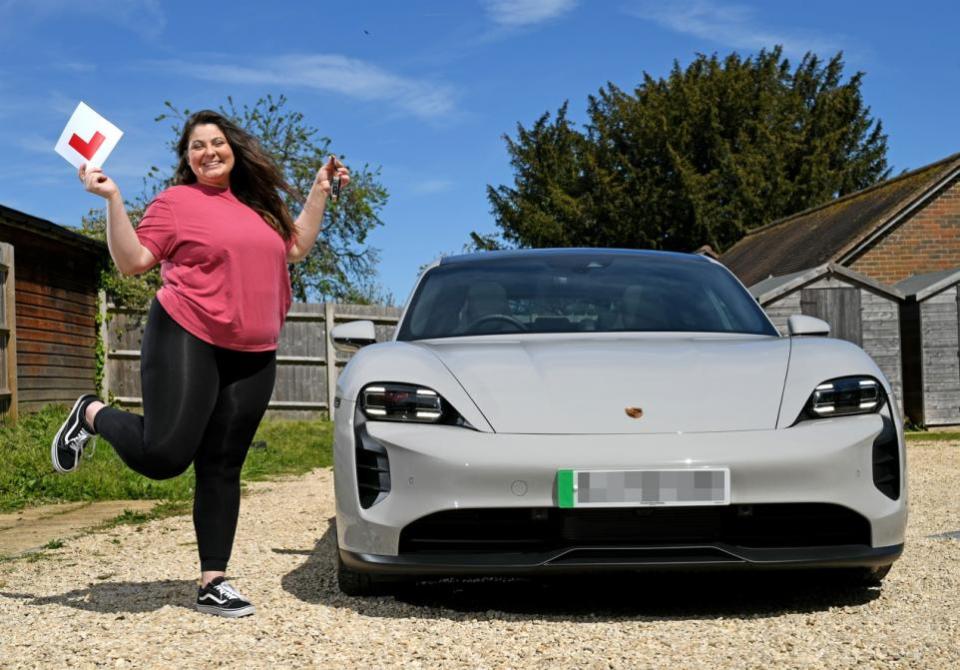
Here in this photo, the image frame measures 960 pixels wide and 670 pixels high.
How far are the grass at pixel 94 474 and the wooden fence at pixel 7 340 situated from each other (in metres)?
1.14

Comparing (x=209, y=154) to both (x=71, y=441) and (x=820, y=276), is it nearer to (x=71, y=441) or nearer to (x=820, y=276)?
(x=71, y=441)

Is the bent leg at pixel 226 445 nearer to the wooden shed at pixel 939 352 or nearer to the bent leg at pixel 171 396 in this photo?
the bent leg at pixel 171 396

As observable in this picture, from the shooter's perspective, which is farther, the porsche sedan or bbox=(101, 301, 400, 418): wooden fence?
bbox=(101, 301, 400, 418): wooden fence

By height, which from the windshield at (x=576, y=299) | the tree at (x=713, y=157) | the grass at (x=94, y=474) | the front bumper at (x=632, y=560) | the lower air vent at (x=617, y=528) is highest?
the tree at (x=713, y=157)

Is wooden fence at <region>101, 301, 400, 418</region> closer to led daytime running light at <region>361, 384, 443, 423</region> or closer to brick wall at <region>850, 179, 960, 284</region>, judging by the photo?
brick wall at <region>850, 179, 960, 284</region>

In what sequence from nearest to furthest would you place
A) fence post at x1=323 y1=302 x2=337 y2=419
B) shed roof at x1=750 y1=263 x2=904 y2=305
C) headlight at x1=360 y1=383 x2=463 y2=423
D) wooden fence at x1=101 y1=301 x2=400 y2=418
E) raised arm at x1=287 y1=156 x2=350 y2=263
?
headlight at x1=360 y1=383 x2=463 y2=423, raised arm at x1=287 y1=156 x2=350 y2=263, shed roof at x1=750 y1=263 x2=904 y2=305, wooden fence at x1=101 y1=301 x2=400 y2=418, fence post at x1=323 y1=302 x2=337 y2=419

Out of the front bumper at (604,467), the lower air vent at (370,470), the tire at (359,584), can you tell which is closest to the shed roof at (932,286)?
the front bumper at (604,467)

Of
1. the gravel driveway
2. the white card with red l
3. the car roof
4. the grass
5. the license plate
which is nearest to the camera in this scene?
the gravel driveway

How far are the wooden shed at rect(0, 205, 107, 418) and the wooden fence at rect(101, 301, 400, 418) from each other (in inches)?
16.1

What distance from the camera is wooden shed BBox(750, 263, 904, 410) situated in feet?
61.1

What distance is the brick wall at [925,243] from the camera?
912 inches

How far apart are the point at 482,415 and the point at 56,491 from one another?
6133 mm

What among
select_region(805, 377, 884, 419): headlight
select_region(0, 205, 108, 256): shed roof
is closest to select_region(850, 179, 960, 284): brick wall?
select_region(0, 205, 108, 256): shed roof

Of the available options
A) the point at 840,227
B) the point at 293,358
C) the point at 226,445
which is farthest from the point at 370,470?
the point at 840,227
